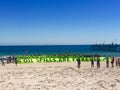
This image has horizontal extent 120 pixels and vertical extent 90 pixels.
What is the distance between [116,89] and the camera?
22.1 metres

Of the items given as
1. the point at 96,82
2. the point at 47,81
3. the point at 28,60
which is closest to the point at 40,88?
the point at 47,81

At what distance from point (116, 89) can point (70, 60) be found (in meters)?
30.8

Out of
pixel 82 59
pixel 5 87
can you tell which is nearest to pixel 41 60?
pixel 82 59

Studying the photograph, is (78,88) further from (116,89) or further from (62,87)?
(116,89)

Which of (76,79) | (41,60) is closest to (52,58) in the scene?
(41,60)

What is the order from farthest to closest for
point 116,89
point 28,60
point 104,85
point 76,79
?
point 28,60 → point 76,79 → point 104,85 → point 116,89

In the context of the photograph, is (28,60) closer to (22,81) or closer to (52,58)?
(52,58)

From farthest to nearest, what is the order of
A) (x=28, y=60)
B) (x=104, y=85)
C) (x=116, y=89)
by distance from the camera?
1. (x=28, y=60)
2. (x=104, y=85)
3. (x=116, y=89)

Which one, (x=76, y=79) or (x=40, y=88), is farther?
(x=76, y=79)

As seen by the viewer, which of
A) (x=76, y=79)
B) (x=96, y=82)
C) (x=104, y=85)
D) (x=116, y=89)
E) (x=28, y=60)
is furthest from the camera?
(x=28, y=60)

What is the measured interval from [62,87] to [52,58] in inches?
1175

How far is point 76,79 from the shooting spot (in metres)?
27.4

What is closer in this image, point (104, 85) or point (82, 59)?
point (104, 85)

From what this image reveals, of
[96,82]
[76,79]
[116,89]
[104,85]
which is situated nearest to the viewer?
[116,89]
